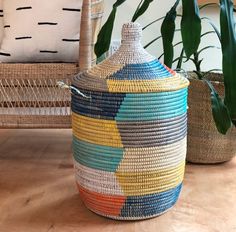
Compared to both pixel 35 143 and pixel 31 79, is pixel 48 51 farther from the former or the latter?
pixel 35 143

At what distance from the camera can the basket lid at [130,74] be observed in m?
1.16

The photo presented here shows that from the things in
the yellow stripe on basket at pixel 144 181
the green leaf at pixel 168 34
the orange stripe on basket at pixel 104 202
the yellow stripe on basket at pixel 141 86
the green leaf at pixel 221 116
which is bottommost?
the orange stripe on basket at pixel 104 202

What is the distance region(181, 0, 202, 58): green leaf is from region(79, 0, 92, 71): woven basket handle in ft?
1.19

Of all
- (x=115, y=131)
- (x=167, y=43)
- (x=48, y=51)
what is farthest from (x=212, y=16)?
(x=115, y=131)

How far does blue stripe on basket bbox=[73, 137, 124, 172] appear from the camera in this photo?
117 centimetres

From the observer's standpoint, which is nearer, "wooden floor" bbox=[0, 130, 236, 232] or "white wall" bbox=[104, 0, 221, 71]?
"wooden floor" bbox=[0, 130, 236, 232]

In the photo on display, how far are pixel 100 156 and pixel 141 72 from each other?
0.27 meters

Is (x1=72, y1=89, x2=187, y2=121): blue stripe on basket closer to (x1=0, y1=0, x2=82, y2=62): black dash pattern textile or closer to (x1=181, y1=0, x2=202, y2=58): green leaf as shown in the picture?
(x1=181, y1=0, x2=202, y2=58): green leaf

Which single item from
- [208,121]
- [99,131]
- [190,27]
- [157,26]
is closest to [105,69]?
[99,131]

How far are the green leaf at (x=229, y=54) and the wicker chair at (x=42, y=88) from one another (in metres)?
0.49

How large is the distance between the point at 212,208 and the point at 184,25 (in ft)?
1.97

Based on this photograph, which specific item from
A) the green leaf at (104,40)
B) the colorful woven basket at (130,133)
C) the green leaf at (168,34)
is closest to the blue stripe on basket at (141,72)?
the colorful woven basket at (130,133)

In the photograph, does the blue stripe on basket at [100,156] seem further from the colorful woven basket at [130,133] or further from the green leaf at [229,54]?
the green leaf at [229,54]

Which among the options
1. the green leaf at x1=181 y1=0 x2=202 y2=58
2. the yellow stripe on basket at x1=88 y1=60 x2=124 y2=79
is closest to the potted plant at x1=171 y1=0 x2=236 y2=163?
the green leaf at x1=181 y1=0 x2=202 y2=58
